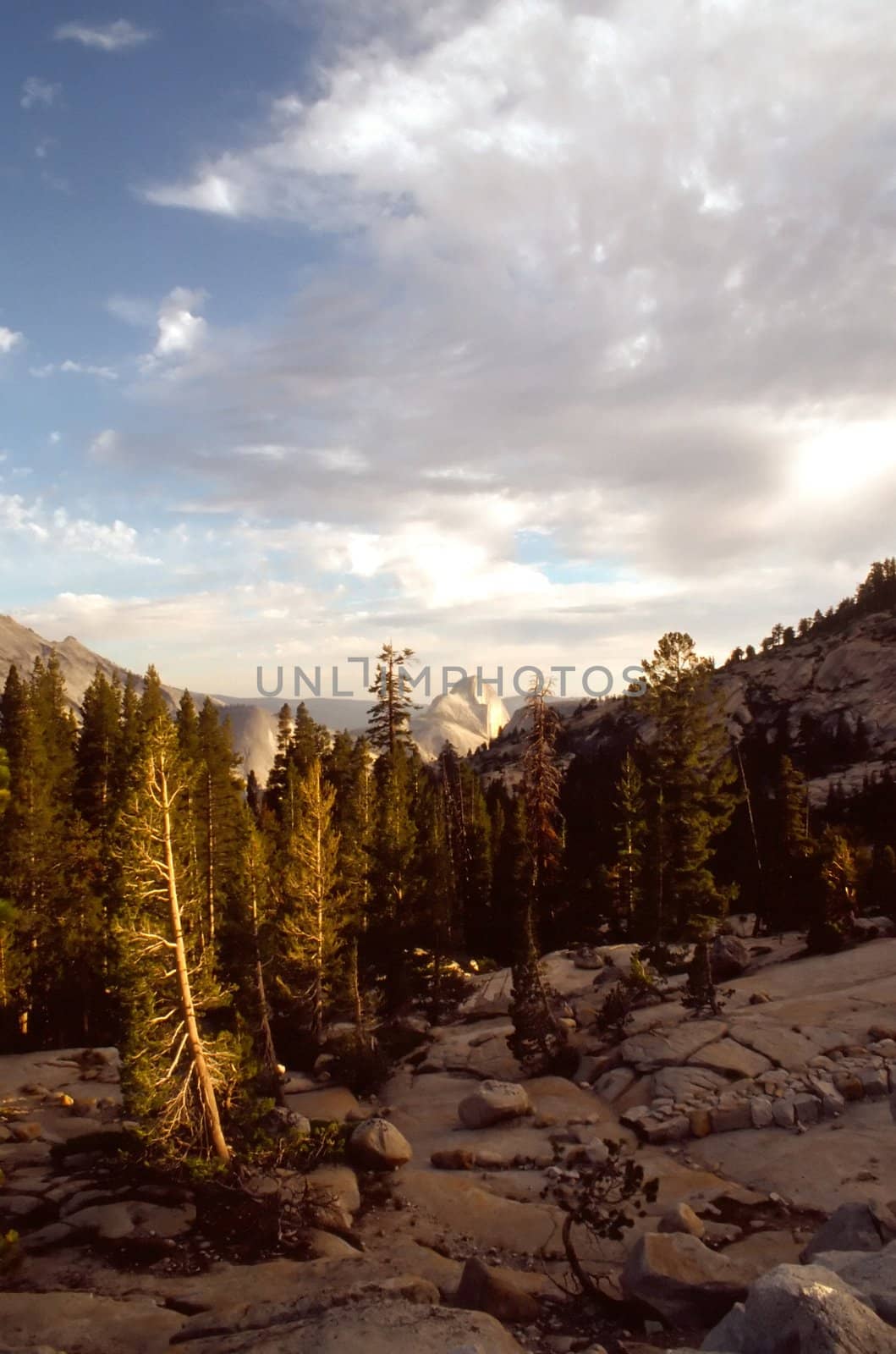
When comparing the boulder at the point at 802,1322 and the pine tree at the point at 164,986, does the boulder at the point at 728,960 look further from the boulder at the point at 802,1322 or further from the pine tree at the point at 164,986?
the boulder at the point at 802,1322

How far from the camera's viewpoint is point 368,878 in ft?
118

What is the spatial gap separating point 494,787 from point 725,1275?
71363 millimetres

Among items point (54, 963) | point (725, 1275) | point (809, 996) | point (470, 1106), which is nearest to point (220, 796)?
point (54, 963)

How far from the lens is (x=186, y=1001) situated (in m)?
18.9

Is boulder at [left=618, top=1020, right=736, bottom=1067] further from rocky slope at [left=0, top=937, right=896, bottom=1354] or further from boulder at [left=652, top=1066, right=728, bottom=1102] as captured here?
boulder at [left=652, top=1066, right=728, bottom=1102]

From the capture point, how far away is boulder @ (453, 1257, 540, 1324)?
39.7 feet

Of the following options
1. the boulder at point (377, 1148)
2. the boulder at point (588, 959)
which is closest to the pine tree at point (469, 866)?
the boulder at point (588, 959)

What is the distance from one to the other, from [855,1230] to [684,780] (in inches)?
761

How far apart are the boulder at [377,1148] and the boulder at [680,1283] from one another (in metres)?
8.80

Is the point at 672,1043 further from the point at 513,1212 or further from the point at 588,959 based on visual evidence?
the point at 588,959

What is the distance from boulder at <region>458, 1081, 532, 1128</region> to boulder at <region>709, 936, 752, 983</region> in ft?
49.8

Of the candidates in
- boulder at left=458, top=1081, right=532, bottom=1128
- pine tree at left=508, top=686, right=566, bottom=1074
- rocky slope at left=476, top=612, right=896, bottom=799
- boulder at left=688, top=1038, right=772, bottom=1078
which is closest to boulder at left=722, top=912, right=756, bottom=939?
pine tree at left=508, top=686, right=566, bottom=1074

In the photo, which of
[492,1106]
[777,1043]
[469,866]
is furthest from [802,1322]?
[469,866]

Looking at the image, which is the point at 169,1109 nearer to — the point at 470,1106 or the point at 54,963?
the point at 470,1106
